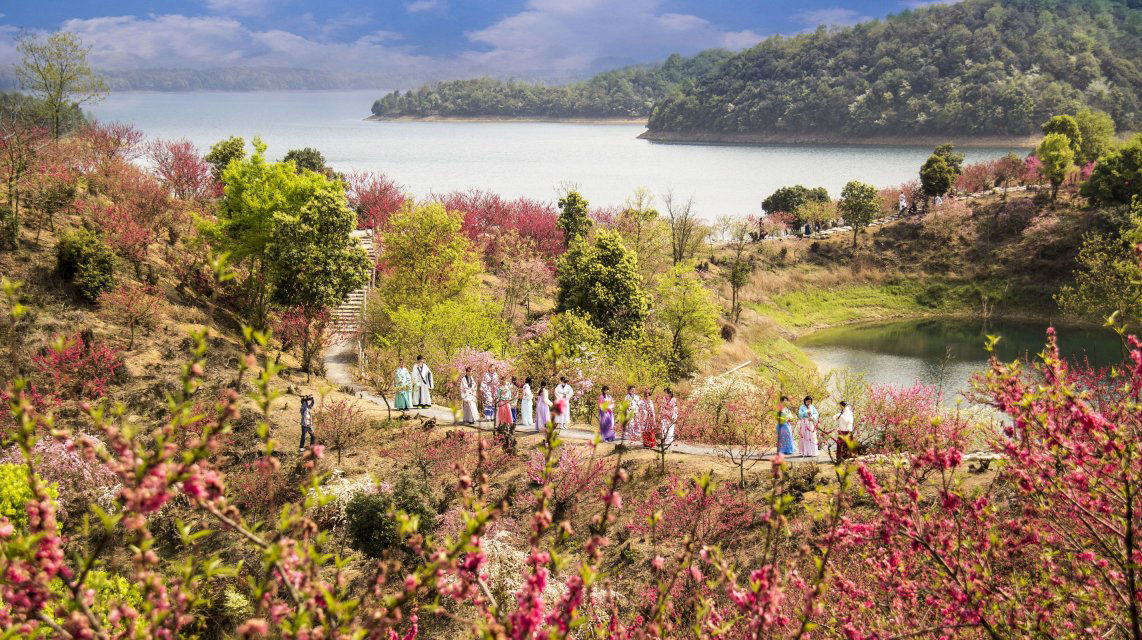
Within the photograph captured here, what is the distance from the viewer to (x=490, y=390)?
2142 cm

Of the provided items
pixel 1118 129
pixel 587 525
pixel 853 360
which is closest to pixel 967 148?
pixel 1118 129

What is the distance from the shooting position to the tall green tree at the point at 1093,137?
61375 millimetres

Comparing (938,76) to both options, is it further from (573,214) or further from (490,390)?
(490,390)

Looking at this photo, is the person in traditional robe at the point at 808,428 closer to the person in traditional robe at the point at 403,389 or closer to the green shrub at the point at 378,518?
the green shrub at the point at 378,518

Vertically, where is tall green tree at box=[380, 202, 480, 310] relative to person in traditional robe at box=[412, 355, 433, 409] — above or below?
above

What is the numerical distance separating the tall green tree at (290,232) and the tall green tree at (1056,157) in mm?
48225

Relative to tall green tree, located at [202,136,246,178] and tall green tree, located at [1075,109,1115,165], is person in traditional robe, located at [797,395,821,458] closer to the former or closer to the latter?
tall green tree, located at [202,136,246,178]

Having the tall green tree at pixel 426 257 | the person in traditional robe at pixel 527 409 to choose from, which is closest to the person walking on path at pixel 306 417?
the person in traditional robe at pixel 527 409

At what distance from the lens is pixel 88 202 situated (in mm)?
27375

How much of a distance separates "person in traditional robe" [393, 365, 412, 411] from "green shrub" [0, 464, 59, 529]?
9.03m

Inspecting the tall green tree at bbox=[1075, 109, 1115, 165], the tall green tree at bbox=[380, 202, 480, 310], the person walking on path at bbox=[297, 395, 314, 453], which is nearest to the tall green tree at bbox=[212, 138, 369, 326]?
the tall green tree at bbox=[380, 202, 480, 310]

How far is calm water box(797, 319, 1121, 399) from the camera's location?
3878 centimetres

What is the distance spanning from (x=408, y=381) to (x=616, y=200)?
57.6 meters

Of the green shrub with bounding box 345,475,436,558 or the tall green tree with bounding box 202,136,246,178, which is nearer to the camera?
the green shrub with bounding box 345,475,436,558
